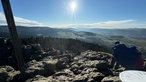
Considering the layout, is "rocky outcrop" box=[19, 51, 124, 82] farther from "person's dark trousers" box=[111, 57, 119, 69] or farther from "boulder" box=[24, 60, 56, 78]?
"person's dark trousers" box=[111, 57, 119, 69]

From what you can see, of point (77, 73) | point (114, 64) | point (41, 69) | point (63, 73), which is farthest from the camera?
point (114, 64)

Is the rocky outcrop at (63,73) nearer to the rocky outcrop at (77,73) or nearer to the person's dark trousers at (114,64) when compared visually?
the rocky outcrop at (77,73)

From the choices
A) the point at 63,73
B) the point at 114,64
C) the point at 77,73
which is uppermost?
the point at 114,64

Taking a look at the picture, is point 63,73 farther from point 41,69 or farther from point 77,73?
point 41,69

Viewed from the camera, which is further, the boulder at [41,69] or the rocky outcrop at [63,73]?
the boulder at [41,69]

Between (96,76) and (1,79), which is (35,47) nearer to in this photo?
(1,79)

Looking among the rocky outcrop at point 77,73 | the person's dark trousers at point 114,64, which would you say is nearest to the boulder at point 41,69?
the rocky outcrop at point 77,73

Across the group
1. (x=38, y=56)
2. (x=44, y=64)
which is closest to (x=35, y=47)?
(x=38, y=56)

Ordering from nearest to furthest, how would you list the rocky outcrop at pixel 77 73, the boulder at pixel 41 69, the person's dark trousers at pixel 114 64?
the rocky outcrop at pixel 77 73 < the boulder at pixel 41 69 < the person's dark trousers at pixel 114 64

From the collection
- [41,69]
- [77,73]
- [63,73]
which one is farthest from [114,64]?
[41,69]

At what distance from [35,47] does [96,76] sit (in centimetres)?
904

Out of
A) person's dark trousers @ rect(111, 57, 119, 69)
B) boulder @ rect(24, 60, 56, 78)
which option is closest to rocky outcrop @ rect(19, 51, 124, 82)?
boulder @ rect(24, 60, 56, 78)

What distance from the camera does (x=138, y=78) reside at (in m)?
5.63

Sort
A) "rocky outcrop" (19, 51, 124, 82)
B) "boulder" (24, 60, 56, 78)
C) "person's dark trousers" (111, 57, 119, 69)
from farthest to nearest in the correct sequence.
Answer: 1. "person's dark trousers" (111, 57, 119, 69)
2. "boulder" (24, 60, 56, 78)
3. "rocky outcrop" (19, 51, 124, 82)
